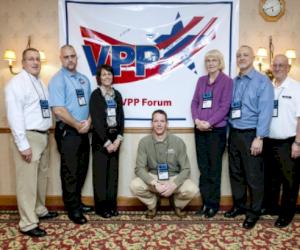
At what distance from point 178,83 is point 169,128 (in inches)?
18.5

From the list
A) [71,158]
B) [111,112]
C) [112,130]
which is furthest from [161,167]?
[71,158]

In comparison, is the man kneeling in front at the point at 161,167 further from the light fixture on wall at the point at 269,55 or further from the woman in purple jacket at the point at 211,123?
the light fixture on wall at the point at 269,55

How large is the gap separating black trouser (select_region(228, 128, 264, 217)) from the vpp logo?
872mm

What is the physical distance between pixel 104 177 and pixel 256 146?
140 centimetres

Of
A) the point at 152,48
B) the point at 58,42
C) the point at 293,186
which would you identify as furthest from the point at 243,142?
the point at 58,42

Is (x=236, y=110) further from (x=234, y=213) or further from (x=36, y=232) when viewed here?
(x=36, y=232)

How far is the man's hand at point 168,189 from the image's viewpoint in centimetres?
298

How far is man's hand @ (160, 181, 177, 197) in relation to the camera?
117 inches

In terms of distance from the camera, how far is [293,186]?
291 cm

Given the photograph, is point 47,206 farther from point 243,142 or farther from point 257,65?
point 257,65

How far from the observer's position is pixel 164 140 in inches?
122

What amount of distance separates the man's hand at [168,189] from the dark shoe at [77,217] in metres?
0.76

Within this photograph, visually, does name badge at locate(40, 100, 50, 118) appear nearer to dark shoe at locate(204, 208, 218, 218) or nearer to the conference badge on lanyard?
the conference badge on lanyard

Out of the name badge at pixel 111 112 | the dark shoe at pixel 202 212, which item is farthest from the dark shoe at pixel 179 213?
the name badge at pixel 111 112
